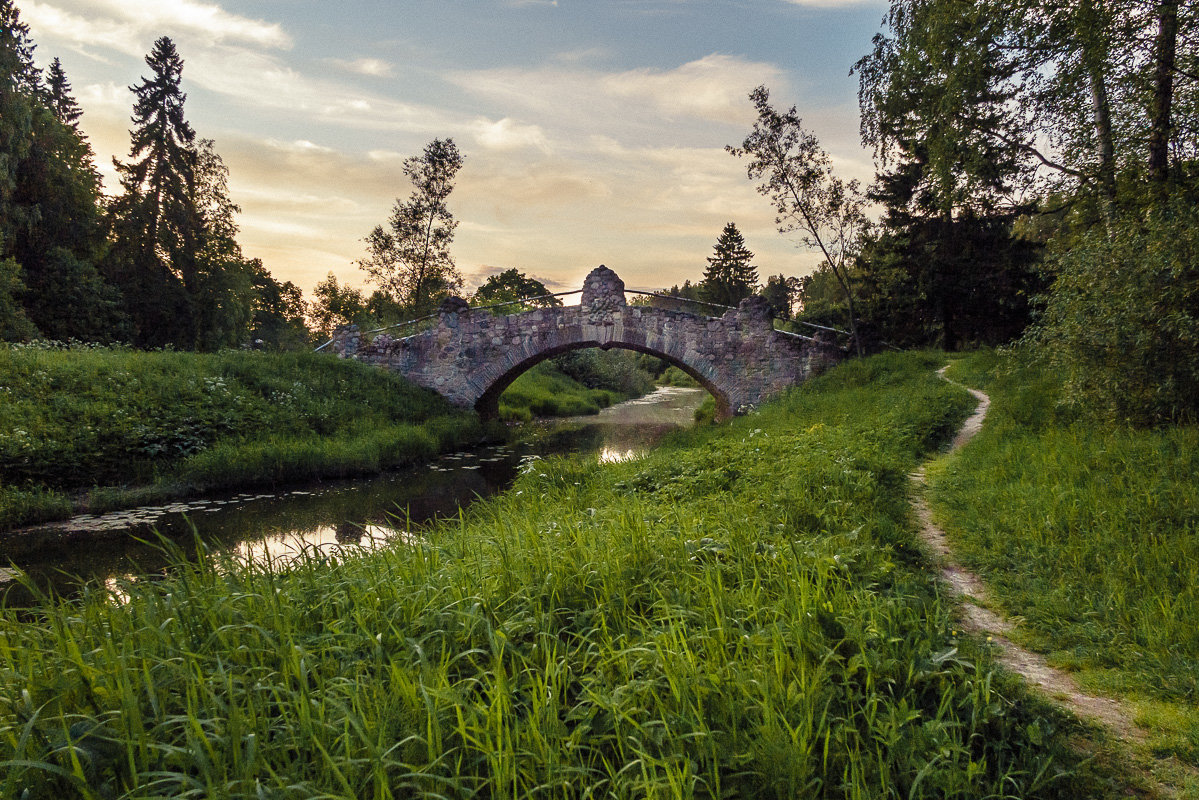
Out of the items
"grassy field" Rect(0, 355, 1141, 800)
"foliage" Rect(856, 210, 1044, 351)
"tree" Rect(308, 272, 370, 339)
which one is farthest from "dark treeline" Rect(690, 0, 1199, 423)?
"tree" Rect(308, 272, 370, 339)

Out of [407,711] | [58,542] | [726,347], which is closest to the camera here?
[407,711]

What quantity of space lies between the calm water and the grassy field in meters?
1.22

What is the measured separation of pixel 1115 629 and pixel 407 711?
3.28m

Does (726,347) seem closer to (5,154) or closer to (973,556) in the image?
(973,556)

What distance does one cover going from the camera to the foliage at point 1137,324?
195 inches

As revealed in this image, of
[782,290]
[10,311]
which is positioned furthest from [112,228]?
[782,290]

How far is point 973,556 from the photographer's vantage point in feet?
13.4

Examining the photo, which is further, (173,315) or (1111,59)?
(173,315)

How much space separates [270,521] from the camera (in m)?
8.17

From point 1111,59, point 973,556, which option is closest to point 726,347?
point 1111,59

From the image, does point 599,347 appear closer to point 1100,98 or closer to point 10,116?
point 1100,98

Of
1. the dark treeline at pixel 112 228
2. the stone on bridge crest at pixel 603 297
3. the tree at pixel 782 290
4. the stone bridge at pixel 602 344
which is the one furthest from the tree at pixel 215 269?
the tree at pixel 782 290

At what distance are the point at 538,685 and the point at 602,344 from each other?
46.1 ft

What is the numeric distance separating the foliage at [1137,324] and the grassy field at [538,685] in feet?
11.6
